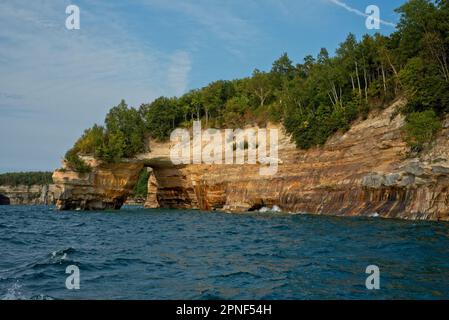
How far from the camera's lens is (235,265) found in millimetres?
14102

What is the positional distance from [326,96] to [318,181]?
12922mm

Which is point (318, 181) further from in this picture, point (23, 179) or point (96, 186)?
point (23, 179)

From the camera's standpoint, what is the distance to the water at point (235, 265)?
10516mm

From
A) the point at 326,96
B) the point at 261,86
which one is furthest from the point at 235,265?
the point at 261,86

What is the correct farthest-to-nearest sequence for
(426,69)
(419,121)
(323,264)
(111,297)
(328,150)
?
(328,150) < (426,69) < (419,121) < (323,264) < (111,297)

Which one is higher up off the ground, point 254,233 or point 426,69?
point 426,69

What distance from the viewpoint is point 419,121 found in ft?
102

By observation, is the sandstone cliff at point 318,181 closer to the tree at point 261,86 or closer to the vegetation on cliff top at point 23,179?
the tree at point 261,86

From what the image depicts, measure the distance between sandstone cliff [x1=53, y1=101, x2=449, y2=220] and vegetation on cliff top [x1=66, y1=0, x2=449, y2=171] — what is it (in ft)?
6.23

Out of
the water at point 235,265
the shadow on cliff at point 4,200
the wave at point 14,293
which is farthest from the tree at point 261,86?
the shadow on cliff at point 4,200

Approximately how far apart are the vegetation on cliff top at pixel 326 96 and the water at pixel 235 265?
16267 millimetres

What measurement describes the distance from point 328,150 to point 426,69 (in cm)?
1121
